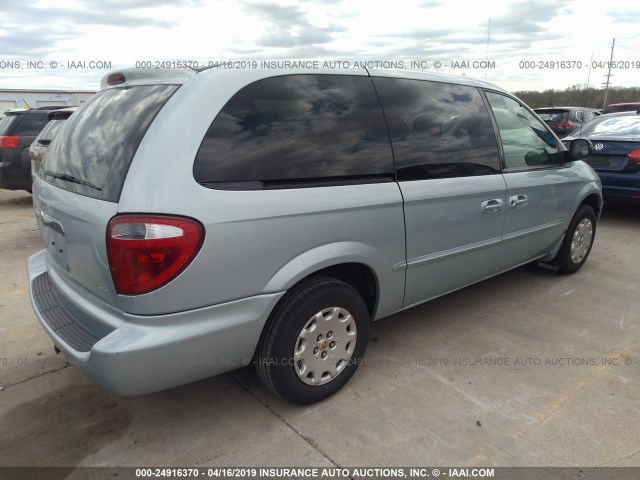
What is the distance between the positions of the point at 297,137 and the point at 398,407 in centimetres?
155

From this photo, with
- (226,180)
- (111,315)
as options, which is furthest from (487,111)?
(111,315)

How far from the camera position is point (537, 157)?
148 inches

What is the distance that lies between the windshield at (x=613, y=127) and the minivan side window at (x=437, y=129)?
442 centimetres

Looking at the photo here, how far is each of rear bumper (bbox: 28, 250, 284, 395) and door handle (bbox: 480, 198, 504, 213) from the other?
1.68 metres

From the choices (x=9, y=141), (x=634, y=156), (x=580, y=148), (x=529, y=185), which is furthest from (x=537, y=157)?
(x=9, y=141)

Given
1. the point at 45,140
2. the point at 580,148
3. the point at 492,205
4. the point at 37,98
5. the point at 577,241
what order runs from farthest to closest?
the point at 37,98 → the point at 45,140 → the point at 577,241 → the point at 580,148 → the point at 492,205

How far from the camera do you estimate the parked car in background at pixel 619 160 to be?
6102 mm

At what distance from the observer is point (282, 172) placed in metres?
2.20

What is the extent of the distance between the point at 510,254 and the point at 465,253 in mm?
709

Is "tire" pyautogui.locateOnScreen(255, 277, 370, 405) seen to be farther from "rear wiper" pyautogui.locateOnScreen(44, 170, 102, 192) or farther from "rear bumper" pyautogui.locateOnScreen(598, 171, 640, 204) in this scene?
"rear bumper" pyautogui.locateOnScreen(598, 171, 640, 204)

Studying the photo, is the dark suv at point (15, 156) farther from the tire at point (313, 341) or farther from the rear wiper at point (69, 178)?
the tire at point (313, 341)

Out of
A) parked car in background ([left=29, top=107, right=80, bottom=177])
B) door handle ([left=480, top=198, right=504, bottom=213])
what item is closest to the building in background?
parked car in background ([left=29, top=107, right=80, bottom=177])

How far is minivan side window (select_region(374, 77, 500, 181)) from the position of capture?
2.72 metres

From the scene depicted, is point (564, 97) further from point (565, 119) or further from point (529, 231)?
point (529, 231)
